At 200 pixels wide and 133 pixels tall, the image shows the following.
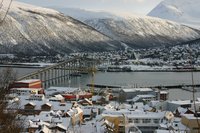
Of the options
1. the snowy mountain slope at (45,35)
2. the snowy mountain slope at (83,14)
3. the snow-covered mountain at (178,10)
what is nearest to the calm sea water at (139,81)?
the snowy mountain slope at (45,35)

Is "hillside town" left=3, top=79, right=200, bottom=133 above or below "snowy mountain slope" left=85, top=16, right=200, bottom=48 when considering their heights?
below

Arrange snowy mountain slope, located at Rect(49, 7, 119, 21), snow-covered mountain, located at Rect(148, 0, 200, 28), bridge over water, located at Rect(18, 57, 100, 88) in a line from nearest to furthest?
1. bridge over water, located at Rect(18, 57, 100, 88)
2. snowy mountain slope, located at Rect(49, 7, 119, 21)
3. snow-covered mountain, located at Rect(148, 0, 200, 28)

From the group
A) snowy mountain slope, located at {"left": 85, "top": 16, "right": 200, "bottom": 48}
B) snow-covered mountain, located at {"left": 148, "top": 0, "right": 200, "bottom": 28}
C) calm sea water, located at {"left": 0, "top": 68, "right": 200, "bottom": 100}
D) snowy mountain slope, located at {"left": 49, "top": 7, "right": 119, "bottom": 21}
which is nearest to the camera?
calm sea water, located at {"left": 0, "top": 68, "right": 200, "bottom": 100}

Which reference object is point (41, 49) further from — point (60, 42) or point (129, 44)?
point (129, 44)

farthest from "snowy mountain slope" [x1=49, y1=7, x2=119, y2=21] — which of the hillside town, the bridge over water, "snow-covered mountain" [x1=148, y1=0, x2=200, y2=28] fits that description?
the hillside town

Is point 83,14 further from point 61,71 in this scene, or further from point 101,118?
point 101,118

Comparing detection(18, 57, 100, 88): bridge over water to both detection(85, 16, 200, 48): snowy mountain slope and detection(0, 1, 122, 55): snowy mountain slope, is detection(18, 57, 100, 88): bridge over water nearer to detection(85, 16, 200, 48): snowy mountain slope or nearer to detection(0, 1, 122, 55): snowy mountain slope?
detection(0, 1, 122, 55): snowy mountain slope

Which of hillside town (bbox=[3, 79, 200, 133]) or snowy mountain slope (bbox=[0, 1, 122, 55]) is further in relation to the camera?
snowy mountain slope (bbox=[0, 1, 122, 55])
